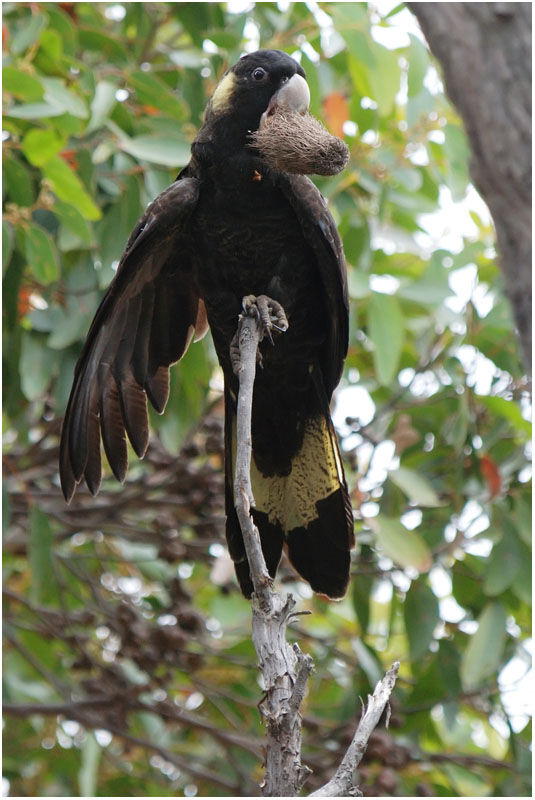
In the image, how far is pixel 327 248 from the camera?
2.53 m

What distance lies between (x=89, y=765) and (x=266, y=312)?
1929mm

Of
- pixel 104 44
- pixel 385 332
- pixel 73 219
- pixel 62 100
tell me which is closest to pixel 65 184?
pixel 73 219

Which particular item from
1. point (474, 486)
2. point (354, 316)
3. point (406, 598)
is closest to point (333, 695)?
point (406, 598)

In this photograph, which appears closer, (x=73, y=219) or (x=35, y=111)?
(x=35, y=111)

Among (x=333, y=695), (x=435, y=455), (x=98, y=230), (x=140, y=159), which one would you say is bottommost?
(x=333, y=695)

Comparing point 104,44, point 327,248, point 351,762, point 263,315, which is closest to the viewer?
point 351,762

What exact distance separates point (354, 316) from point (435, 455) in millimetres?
517

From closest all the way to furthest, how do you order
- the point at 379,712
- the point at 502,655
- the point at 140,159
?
the point at 379,712, the point at 140,159, the point at 502,655

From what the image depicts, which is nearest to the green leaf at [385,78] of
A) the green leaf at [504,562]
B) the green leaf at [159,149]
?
the green leaf at [159,149]

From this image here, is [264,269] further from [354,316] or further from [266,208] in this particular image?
[354,316]

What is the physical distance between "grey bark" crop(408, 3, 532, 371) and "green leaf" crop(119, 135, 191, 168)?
1439 mm

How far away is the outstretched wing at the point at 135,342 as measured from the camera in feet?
8.20

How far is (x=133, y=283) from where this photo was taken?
267 centimetres

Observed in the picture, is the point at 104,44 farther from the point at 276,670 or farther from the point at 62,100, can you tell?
the point at 276,670
